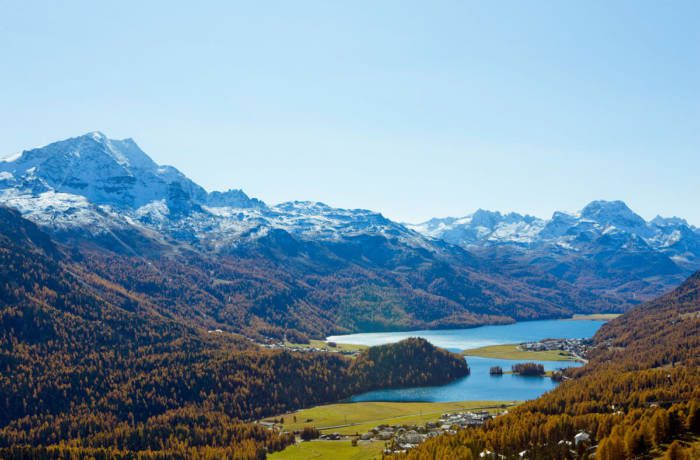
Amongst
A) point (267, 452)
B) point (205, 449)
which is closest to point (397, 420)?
point (267, 452)

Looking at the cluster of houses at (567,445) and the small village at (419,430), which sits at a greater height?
the cluster of houses at (567,445)

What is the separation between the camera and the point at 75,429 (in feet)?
650

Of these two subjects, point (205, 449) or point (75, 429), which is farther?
point (75, 429)

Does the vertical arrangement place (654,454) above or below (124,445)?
above

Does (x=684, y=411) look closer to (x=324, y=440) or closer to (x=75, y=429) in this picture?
(x=324, y=440)

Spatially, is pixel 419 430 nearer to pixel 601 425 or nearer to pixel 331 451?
pixel 331 451

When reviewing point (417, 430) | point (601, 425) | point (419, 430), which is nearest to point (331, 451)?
point (417, 430)

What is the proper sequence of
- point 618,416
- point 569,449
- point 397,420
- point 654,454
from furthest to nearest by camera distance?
point 397,420, point 618,416, point 569,449, point 654,454

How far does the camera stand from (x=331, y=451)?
16038cm

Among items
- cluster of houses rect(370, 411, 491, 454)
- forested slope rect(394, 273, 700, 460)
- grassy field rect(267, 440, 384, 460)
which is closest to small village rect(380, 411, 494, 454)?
cluster of houses rect(370, 411, 491, 454)

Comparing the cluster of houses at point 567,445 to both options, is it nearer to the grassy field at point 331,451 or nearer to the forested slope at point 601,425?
the forested slope at point 601,425

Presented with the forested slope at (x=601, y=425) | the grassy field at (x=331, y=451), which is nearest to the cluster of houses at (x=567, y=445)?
the forested slope at (x=601, y=425)

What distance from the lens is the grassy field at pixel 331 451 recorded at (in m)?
154

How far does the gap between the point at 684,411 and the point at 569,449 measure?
71.7 feet
